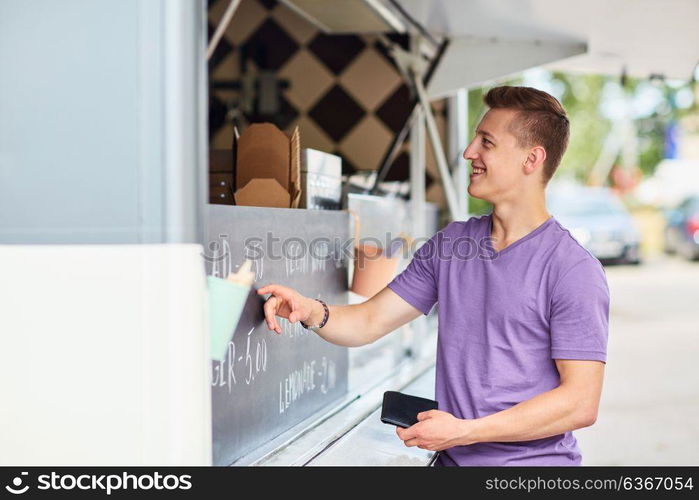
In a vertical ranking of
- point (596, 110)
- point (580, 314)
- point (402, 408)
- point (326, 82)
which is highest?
point (596, 110)

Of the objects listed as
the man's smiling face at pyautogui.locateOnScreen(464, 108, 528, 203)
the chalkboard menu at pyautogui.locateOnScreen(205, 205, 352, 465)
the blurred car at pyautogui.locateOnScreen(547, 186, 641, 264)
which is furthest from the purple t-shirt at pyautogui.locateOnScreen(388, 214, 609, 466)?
the blurred car at pyautogui.locateOnScreen(547, 186, 641, 264)

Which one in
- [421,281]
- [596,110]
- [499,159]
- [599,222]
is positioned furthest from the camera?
[596,110]

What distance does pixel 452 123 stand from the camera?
17.5 ft

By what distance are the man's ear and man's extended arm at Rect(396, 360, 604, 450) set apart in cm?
48

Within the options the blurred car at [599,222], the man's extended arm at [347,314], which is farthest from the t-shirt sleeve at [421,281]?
the blurred car at [599,222]

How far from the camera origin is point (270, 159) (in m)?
2.11

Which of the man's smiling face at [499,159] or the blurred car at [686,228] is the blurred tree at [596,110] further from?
the man's smiling face at [499,159]

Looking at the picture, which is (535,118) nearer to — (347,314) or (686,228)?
(347,314)

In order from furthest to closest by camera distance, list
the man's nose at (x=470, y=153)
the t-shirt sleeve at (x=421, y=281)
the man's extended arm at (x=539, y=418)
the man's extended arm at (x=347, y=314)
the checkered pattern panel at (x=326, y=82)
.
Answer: the checkered pattern panel at (x=326, y=82) < the t-shirt sleeve at (x=421, y=281) < the man's nose at (x=470, y=153) < the man's extended arm at (x=347, y=314) < the man's extended arm at (x=539, y=418)

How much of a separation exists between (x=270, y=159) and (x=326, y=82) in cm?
347

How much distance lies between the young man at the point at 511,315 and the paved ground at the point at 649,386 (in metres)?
1.86

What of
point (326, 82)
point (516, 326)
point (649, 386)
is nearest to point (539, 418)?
point (516, 326)

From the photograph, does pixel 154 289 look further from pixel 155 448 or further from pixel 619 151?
pixel 619 151

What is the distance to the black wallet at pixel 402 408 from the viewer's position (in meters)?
1.71
